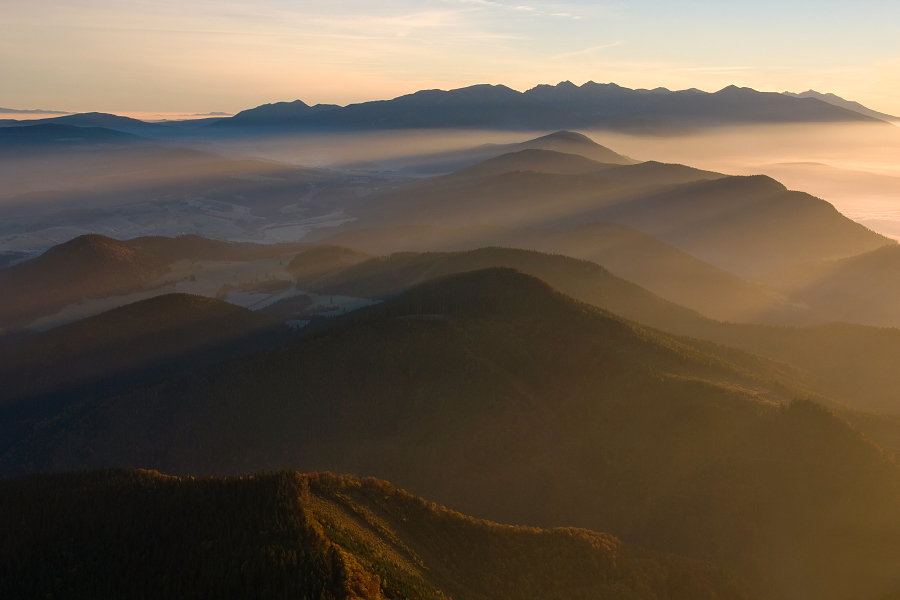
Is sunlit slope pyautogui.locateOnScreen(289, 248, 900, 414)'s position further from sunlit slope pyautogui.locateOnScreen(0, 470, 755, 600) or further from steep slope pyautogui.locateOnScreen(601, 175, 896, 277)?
steep slope pyautogui.locateOnScreen(601, 175, 896, 277)

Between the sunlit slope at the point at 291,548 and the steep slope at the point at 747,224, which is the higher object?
the sunlit slope at the point at 291,548

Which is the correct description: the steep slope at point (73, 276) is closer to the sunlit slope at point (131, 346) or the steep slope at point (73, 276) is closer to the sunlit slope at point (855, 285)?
the sunlit slope at point (131, 346)

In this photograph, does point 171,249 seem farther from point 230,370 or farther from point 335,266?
point 230,370


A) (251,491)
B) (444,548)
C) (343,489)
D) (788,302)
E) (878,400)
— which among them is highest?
(251,491)

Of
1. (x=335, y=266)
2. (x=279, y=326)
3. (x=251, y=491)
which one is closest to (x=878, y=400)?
(x=251, y=491)

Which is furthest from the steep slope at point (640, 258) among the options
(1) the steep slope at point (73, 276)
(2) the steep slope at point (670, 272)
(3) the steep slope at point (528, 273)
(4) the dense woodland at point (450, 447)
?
(1) the steep slope at point (73, 276)

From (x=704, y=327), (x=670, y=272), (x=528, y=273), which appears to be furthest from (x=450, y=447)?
(x=670, y=272)
